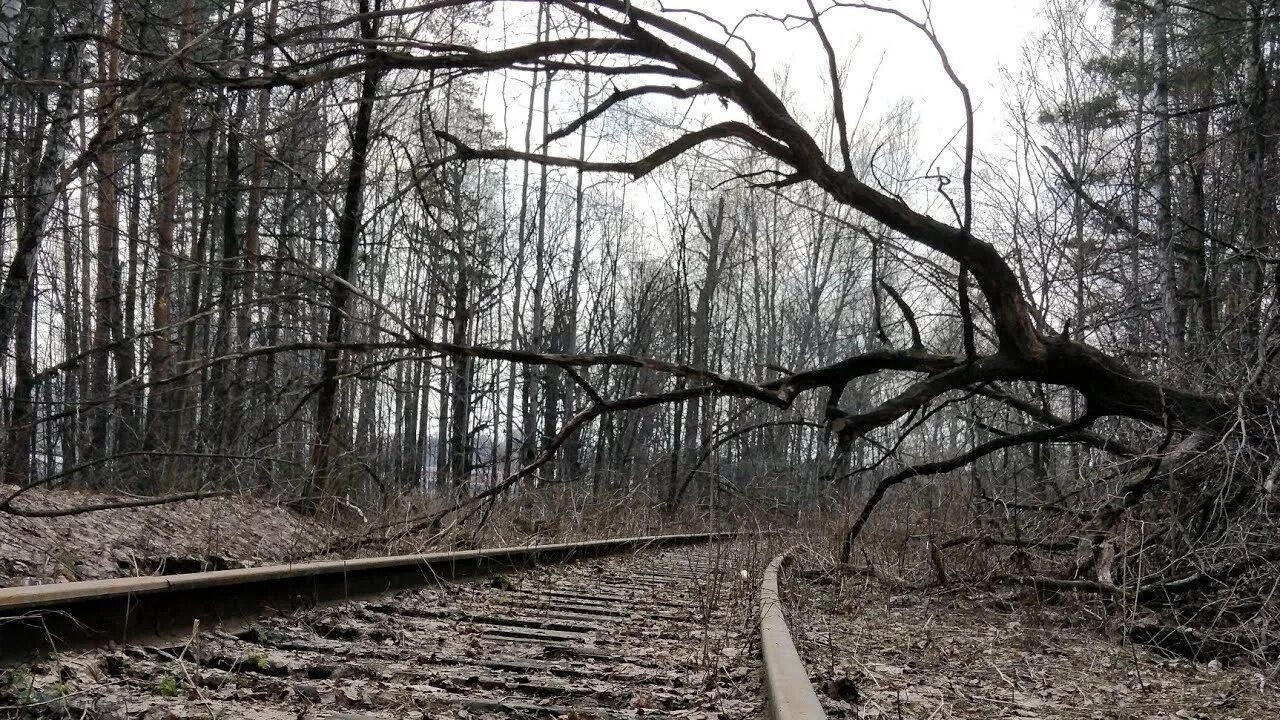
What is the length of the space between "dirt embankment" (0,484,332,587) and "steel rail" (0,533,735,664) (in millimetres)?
638

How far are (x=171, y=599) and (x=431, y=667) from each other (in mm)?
1086

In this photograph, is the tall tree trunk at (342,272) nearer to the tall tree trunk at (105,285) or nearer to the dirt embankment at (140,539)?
the dirt embankment at (140,539)

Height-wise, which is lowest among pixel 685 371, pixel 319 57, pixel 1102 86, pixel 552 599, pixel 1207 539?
pixel 552 599

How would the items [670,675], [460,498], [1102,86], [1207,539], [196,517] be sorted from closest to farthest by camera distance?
[670,675]
[1207,539]
[196,517]
[460,498]
[1102,86]

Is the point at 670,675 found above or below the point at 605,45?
below

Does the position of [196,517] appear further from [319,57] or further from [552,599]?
[319,57]

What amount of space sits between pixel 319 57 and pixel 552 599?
4.41 metres

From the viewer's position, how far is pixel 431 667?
13.7ft

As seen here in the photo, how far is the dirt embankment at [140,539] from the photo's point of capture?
5.21 meters

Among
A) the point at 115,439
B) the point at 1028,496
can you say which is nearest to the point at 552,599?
the point at 1028,496

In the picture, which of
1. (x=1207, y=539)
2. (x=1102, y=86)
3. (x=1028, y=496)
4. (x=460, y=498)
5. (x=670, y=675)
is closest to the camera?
(x=670, y=675)

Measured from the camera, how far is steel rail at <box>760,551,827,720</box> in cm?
276

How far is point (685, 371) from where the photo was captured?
298 inches

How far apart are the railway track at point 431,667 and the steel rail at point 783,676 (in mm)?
31
